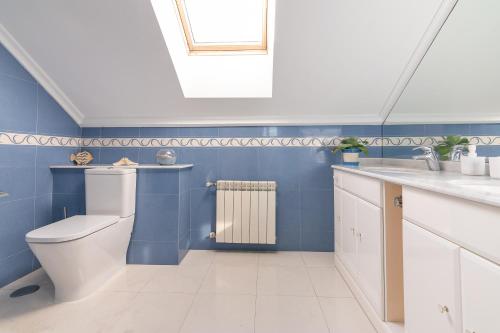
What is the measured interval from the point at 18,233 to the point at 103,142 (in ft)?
3.38

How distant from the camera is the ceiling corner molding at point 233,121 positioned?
2.21 meters

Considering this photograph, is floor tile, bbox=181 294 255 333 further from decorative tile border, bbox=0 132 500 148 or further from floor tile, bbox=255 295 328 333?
decorative tile border, bbox=0 132 500 148

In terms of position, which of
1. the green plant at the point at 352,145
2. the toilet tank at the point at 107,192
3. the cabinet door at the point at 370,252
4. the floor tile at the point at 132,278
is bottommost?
the floor tile at the point at 132,278

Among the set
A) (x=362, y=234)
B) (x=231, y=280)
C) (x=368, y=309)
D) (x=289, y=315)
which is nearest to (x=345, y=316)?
(x=368, y=309)

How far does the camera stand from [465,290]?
0.69 m

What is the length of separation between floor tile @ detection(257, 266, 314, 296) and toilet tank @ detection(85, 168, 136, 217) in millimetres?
1198

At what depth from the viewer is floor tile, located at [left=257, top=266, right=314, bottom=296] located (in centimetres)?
159


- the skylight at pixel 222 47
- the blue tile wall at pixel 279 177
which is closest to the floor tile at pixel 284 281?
the blue tile wall at pixel 279 177

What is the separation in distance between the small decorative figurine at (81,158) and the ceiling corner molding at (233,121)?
1.02 ft

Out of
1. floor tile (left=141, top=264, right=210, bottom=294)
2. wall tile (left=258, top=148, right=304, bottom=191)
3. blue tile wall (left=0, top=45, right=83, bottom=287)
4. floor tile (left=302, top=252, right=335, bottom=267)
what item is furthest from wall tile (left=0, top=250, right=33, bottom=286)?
floor tile (left=302, top=252, right=335, bottom=267)

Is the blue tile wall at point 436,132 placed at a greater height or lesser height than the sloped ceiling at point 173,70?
lesser

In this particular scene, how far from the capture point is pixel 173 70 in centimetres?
187

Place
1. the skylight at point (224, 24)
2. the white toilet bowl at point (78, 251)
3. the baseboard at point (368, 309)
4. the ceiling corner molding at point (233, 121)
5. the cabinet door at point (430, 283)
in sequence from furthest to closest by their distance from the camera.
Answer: the ceiling corner molding at point (233, 121)
the skylight at point (224, 24)
the white toilet bowl at point (78, 251)
the baseboard at point (368, 309)
the cabinet door at point (430, 283)

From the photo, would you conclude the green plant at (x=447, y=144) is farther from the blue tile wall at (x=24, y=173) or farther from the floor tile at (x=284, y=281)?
the blue tile wall at (x=24, y=173)
